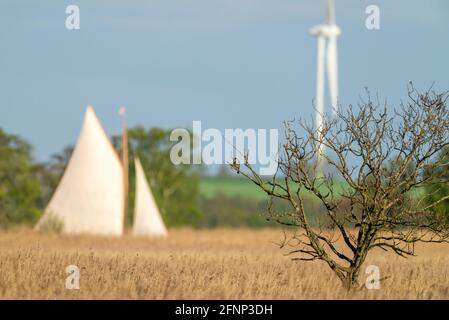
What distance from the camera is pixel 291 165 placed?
17.0 meters

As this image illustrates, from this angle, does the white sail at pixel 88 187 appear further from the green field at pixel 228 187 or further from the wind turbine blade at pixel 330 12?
the green field at pixel 228 187

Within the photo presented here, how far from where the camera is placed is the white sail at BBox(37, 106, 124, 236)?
4784cm

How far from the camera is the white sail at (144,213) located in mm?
48469

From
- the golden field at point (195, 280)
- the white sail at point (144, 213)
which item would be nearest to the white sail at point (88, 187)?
the white sail at point (144, 213)

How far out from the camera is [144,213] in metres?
49.0

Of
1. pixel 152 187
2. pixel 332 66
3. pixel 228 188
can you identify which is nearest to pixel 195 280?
pixel 332 66

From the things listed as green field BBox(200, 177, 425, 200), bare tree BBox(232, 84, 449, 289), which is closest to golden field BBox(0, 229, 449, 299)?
bare tree BBox(232, 84, 449, 289)

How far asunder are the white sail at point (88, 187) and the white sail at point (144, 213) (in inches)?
46.0

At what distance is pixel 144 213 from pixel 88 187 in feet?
10.3

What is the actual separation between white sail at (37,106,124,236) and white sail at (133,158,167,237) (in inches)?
46.0

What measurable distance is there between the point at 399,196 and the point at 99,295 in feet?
18.1

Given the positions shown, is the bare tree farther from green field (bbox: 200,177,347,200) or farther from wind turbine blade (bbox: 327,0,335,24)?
green field (bbox: 200,177,347,200)
